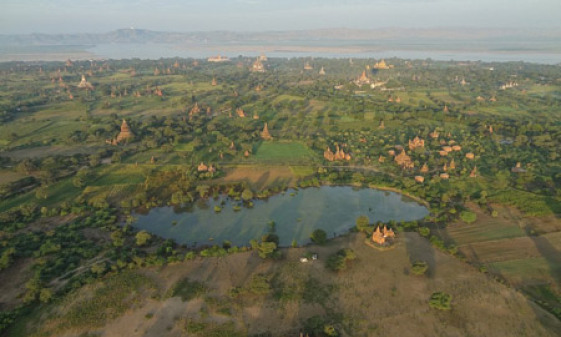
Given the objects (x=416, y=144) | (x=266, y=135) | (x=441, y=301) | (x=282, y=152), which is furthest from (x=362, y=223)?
(x=266, y=135)

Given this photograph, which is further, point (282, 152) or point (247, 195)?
point (282, 152)

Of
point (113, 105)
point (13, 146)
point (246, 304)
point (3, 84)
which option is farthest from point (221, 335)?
point (3, 84)

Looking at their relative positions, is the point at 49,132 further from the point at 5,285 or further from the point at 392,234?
the point at 392,234

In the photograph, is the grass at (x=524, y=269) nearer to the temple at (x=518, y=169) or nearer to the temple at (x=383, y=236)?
the temple at (x=383, y=236)

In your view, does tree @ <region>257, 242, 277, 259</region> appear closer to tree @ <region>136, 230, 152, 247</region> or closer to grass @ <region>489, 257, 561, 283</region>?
tree @ <region>136, 230, 152, 247</region>

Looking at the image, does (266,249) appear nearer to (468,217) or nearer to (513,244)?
(468,217)

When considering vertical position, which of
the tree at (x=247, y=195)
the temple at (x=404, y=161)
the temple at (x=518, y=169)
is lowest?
the tree at (x=247, y=195)

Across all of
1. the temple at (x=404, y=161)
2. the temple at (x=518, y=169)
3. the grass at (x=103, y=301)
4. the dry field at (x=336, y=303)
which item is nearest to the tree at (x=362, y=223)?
the dry field at (x=336, y=303)
